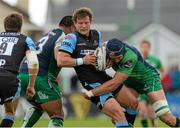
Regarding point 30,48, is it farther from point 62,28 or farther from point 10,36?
point 62,28

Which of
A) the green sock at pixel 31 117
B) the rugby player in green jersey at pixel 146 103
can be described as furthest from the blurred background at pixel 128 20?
the green sock at pixel 31 117

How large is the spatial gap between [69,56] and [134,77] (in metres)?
1.50

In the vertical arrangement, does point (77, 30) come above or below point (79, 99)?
above

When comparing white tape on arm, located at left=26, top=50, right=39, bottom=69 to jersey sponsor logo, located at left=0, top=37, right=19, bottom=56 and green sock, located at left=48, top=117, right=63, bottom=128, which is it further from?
green sock, located at left=48, top=117, right=63, bottom=128

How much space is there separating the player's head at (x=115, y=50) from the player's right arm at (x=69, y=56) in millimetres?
266

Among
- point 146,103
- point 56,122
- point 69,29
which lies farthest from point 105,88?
point 146,103

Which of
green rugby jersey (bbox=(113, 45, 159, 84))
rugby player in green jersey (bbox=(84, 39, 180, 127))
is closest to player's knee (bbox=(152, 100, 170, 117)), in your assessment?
rugby player in green jersey (bbox=(84, 39, 180, 127))

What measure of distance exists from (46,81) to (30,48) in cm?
102

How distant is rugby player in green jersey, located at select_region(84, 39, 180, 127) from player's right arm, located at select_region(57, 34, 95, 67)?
337mm

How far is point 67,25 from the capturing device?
11266mm

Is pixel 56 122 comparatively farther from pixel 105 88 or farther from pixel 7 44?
pixel 7 44

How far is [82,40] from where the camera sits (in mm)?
10391

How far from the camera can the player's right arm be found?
10.2m

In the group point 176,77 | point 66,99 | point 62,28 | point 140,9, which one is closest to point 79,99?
point 66,99
